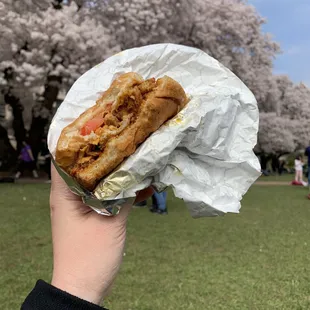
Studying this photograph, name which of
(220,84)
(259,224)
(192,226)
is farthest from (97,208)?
(259,224)

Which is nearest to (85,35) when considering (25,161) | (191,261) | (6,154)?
(25,161)

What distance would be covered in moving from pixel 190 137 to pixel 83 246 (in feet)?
2.93

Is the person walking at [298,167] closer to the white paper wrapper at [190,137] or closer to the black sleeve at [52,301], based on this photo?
the white paper wrapper at [190,137]

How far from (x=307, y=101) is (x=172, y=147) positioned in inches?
1980

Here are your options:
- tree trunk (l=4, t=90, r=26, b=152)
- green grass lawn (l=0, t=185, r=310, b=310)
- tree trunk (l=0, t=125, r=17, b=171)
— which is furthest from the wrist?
tree trunk (l=4, t=90, r=26, b=152)

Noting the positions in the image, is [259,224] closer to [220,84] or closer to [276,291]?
[276,291]

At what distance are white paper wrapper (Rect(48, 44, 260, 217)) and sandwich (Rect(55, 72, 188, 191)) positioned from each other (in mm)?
53

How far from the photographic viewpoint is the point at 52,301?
4.97ft

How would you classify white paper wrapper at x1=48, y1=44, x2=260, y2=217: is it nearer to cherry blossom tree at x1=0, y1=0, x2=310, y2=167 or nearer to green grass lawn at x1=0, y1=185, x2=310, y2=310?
green grass lawn at x1=0, y1=185, x2=310, y2=310

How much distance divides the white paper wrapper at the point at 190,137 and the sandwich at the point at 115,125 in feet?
0.18

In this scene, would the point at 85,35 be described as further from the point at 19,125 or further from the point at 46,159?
the point at 19,125

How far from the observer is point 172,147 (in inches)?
88.0

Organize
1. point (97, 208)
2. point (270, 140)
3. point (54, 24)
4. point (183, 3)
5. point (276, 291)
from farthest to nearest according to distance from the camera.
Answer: point (270, 140) → point (183, 3) → point (54, 24) → point (276, 291) → point (97, 208)

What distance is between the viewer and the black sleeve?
1509 millimetres
